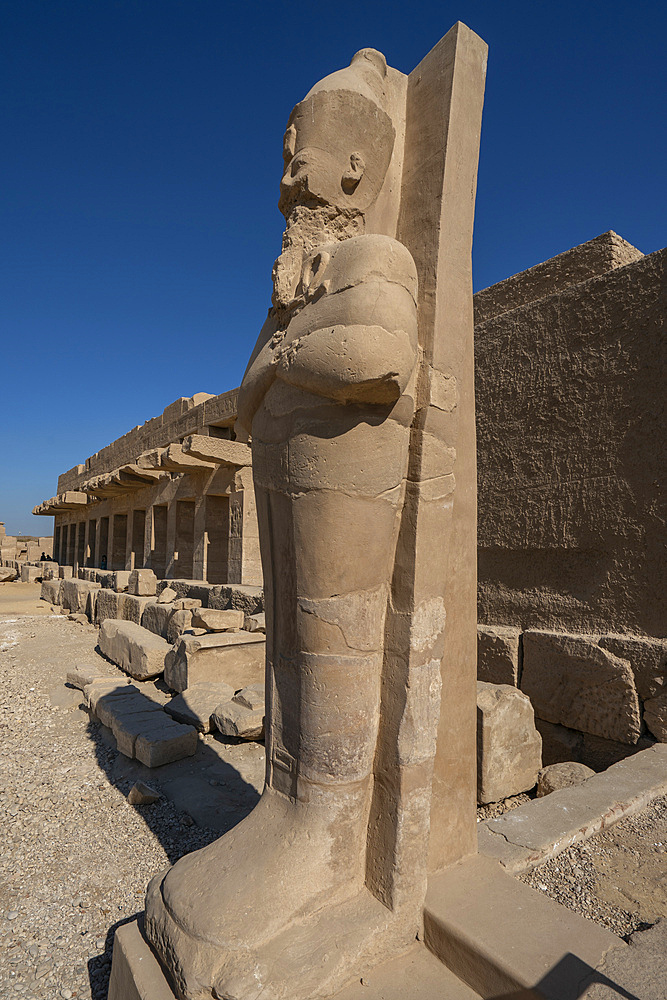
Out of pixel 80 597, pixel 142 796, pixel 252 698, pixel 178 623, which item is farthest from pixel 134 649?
pixel 80 597

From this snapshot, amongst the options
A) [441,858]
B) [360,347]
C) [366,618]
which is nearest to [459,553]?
[366,618]

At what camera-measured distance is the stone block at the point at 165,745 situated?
149 inches

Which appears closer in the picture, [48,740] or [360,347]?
[360,347]

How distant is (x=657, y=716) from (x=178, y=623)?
16.0 feet

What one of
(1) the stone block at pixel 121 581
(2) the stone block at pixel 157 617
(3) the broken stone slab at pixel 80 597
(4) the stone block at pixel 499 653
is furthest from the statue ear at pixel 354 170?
(3) the broken stone slab at pixel 80 597

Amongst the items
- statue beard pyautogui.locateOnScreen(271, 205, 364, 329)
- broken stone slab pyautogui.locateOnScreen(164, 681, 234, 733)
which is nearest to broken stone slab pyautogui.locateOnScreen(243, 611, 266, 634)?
broken stone slab pyautogui.locateOnScreen(164, 681, 234, 733)

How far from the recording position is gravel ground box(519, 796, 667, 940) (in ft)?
6.42

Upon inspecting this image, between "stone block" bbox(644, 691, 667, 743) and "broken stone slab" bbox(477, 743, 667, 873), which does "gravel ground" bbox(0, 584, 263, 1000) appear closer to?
"broken stone slab" bbox(477, 743, 667, 873)

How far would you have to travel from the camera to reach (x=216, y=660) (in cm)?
532

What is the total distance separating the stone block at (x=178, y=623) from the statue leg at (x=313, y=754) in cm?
486

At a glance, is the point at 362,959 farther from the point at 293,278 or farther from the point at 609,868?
the point at 293,278

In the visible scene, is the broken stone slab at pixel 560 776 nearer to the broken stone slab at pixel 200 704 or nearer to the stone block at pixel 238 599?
the broken stone slab at pixel 200 704

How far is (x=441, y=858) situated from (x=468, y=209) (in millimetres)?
2077

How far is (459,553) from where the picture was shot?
74.3 inches
